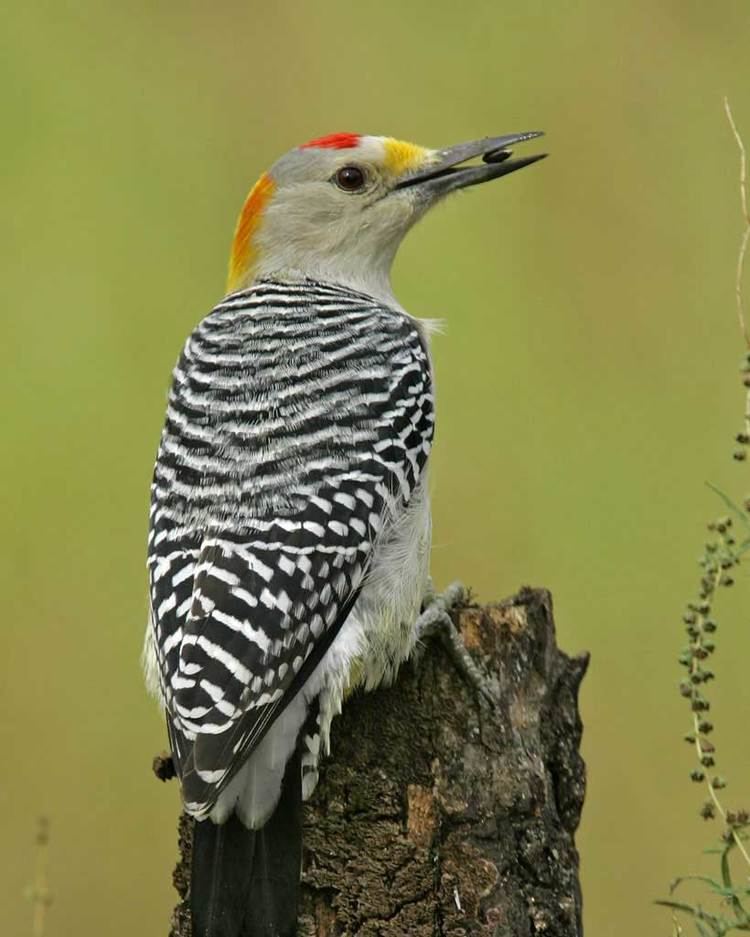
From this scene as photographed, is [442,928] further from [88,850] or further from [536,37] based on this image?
[536,37]

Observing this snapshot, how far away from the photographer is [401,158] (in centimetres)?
655

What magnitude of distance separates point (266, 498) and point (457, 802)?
97 cm

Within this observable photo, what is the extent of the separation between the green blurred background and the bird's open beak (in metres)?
1.45

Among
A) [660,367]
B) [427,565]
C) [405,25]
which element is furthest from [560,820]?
[405,25]

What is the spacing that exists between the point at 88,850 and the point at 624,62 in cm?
440

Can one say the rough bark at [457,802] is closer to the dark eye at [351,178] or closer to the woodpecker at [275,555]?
the woodpecker at [275,555]

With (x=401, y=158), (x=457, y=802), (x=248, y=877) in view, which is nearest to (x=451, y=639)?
(x=457, y=802)

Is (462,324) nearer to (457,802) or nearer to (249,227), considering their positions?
(249,227)

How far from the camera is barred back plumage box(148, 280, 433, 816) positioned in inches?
189

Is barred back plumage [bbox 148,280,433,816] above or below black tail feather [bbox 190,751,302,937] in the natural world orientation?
above

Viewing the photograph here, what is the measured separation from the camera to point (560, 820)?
524cm

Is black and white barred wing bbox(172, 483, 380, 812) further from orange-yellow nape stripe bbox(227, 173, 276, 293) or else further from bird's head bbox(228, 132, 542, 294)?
orange-yellow nape stripe bbox(227, 173, 276, 293)

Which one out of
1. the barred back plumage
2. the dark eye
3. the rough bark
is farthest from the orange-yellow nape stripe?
the rough bark

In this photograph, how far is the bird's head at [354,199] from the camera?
21.4ft
